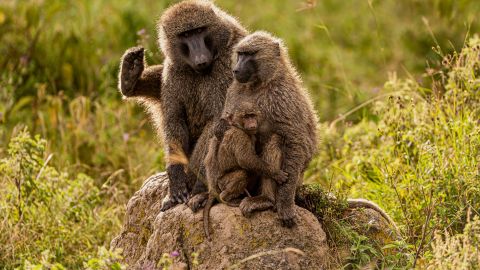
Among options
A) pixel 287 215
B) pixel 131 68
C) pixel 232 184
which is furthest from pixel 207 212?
pixel 131 68

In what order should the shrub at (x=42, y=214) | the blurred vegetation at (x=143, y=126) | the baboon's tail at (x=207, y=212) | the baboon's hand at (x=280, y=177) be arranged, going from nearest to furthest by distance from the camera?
the baboon's hand at (x=280, y=177), the baboon's tail at (x=207, y=212), the blurred vegetation at (x=143, y=126), the shrub at (x=42, y=214)

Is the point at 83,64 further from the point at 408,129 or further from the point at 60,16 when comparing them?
the point at 408,129

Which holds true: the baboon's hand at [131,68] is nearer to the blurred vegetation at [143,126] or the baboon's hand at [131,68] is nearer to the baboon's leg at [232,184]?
the blurred vegetation at [143,126]

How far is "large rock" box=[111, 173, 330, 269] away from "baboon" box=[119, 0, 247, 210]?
1.05 feet

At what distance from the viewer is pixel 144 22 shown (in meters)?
10.3

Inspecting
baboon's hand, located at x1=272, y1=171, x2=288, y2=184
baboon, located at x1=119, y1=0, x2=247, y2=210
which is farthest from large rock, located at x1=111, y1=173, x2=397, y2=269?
baboon, located at x1=119, y1=0, x2=247, y2=210

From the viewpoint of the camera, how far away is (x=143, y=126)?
28.6 ft

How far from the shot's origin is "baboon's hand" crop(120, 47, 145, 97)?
5.71 metres

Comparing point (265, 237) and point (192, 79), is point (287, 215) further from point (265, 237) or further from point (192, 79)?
point (192, 79)

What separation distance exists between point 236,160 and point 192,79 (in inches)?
33.5

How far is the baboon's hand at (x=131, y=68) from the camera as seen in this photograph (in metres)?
5.71

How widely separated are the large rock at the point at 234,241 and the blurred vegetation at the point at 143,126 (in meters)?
0.45

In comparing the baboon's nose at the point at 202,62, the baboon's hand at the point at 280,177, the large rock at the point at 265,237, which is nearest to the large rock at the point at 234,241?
the large rock at the point at 265,237

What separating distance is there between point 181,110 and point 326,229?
46.3 inches
